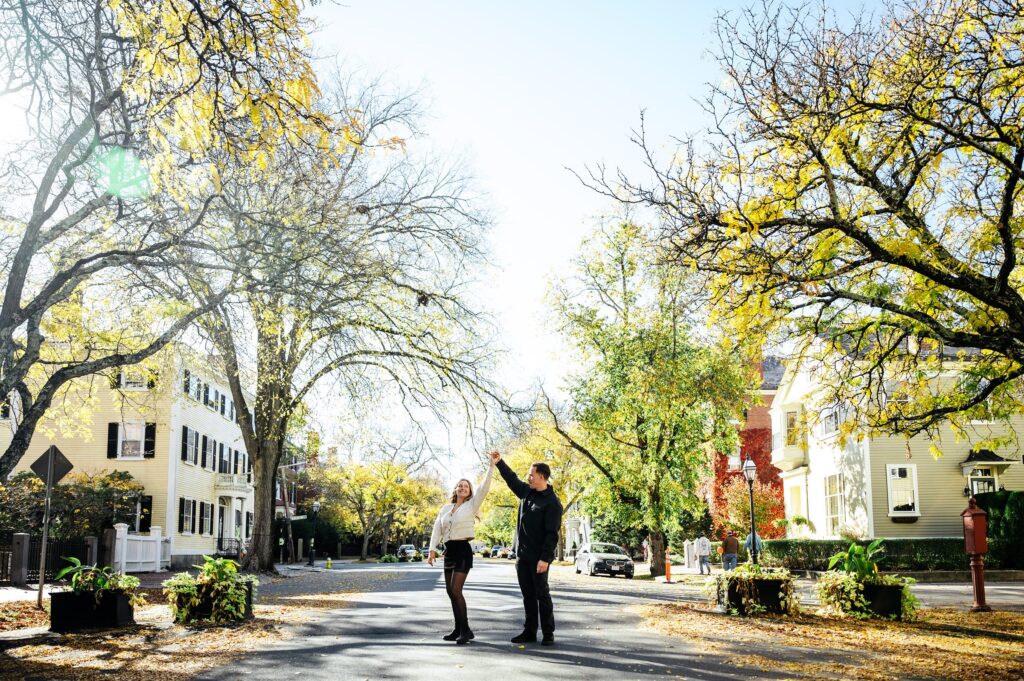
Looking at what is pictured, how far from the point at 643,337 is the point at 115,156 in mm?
21322

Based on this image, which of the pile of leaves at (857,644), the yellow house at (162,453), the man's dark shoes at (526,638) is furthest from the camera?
the yellow house at (162,453)

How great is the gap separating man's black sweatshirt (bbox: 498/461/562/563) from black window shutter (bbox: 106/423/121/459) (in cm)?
3314

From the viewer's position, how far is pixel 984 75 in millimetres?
10031

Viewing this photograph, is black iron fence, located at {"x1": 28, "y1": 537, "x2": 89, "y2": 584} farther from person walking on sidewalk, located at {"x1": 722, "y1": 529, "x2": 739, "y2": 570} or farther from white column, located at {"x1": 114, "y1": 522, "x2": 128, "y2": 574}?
person walking on sidewalk, located at {"x1": 722, "y1": 529, "x2": 739, "y2": 570}

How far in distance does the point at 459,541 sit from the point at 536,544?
0.90 m

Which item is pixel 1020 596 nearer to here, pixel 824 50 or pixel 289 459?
pixel 824 50

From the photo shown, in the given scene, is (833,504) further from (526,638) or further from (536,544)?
(536,544)

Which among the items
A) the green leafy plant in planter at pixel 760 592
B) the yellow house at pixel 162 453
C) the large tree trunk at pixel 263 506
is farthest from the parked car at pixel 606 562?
the green leafy plant in planter at pixel 760 592

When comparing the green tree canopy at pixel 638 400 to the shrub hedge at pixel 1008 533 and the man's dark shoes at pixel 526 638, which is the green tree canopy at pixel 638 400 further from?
the man's dark shoes at pixel 526 638

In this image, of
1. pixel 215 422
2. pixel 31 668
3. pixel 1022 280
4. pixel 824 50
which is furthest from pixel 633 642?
pixel 215 422

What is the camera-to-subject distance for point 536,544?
10133mm

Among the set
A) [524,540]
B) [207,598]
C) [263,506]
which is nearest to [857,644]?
[524,540]

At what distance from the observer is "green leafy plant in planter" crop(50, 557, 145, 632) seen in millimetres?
12523

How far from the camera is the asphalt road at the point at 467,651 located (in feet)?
27.8
